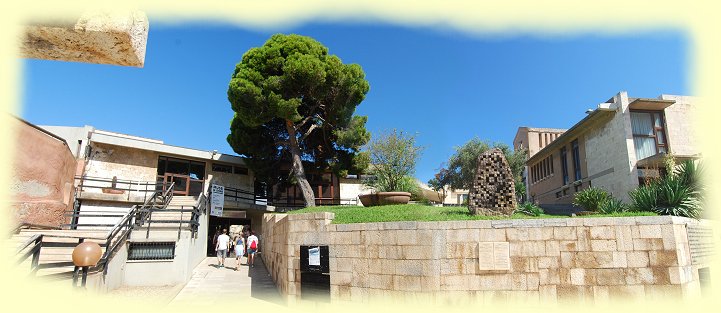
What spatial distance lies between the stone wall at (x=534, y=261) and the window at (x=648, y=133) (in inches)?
409

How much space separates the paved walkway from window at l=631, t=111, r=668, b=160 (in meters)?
16.6

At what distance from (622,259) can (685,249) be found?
57.6 inches

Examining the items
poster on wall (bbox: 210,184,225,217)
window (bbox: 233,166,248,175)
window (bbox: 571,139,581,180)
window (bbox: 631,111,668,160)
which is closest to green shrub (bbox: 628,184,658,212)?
window (bbox: 631,111,668,160)

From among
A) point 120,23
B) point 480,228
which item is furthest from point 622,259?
point 120,23

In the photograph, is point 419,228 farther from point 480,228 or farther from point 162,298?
point 162,298

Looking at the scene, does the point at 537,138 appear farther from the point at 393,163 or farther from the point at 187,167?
the point at 187,167

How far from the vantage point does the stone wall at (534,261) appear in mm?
7938

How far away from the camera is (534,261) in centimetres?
828

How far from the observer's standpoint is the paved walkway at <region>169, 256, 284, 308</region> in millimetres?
10133

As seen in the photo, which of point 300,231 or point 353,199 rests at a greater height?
point 353,199

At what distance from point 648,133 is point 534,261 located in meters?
14.0

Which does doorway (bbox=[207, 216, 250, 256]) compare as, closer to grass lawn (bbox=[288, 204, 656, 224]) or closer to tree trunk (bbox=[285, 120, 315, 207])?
tree trunk (bbox=[285, 120, 315, 207])

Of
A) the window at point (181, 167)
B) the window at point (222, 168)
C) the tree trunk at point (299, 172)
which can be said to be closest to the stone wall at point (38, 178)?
the window at point (181, 167)

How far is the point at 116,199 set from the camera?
1797cm
